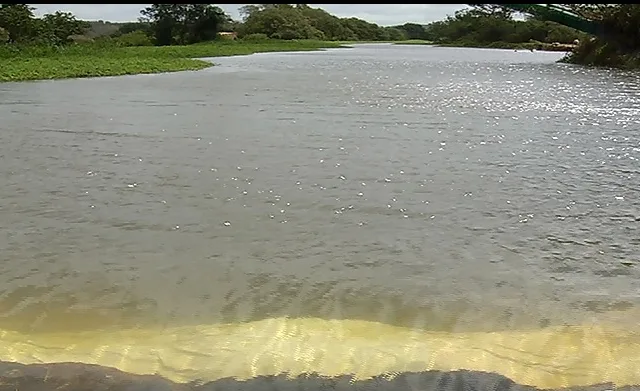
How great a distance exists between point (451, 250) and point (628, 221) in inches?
69.6

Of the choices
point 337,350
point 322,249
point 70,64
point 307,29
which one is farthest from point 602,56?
point 307,29

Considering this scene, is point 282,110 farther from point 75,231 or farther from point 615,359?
point 615,359

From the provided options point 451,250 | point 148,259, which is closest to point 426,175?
A: point 451,250

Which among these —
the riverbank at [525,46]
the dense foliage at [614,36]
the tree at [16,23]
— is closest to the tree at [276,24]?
the riverbank at [525,46]

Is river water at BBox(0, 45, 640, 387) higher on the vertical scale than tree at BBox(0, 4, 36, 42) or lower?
lower

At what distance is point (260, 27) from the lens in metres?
74.8

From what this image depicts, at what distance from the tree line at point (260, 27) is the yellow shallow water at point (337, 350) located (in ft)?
108

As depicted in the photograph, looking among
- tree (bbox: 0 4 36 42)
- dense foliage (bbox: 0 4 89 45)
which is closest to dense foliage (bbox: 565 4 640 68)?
dense foliage (bbox: 0 4 89 45)

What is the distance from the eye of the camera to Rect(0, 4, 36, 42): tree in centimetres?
3494

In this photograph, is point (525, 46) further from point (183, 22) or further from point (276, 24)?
point (183, 22)

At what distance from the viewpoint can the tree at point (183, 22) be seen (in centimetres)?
5769

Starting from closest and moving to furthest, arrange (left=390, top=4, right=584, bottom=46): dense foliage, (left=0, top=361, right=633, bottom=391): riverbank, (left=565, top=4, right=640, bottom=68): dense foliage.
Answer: (left=0, top=361, right=633, bottom=391): riverbank < (left=565, top=4, right=640, bottom=68): dense foliage < (left=390, top=4, right=584, bottom=46): dense foliage

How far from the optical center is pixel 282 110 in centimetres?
1287

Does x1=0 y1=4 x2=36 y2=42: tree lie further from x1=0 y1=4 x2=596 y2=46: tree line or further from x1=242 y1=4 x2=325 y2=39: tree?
x1=242 y1=4 x2=325 y2=39: tree
